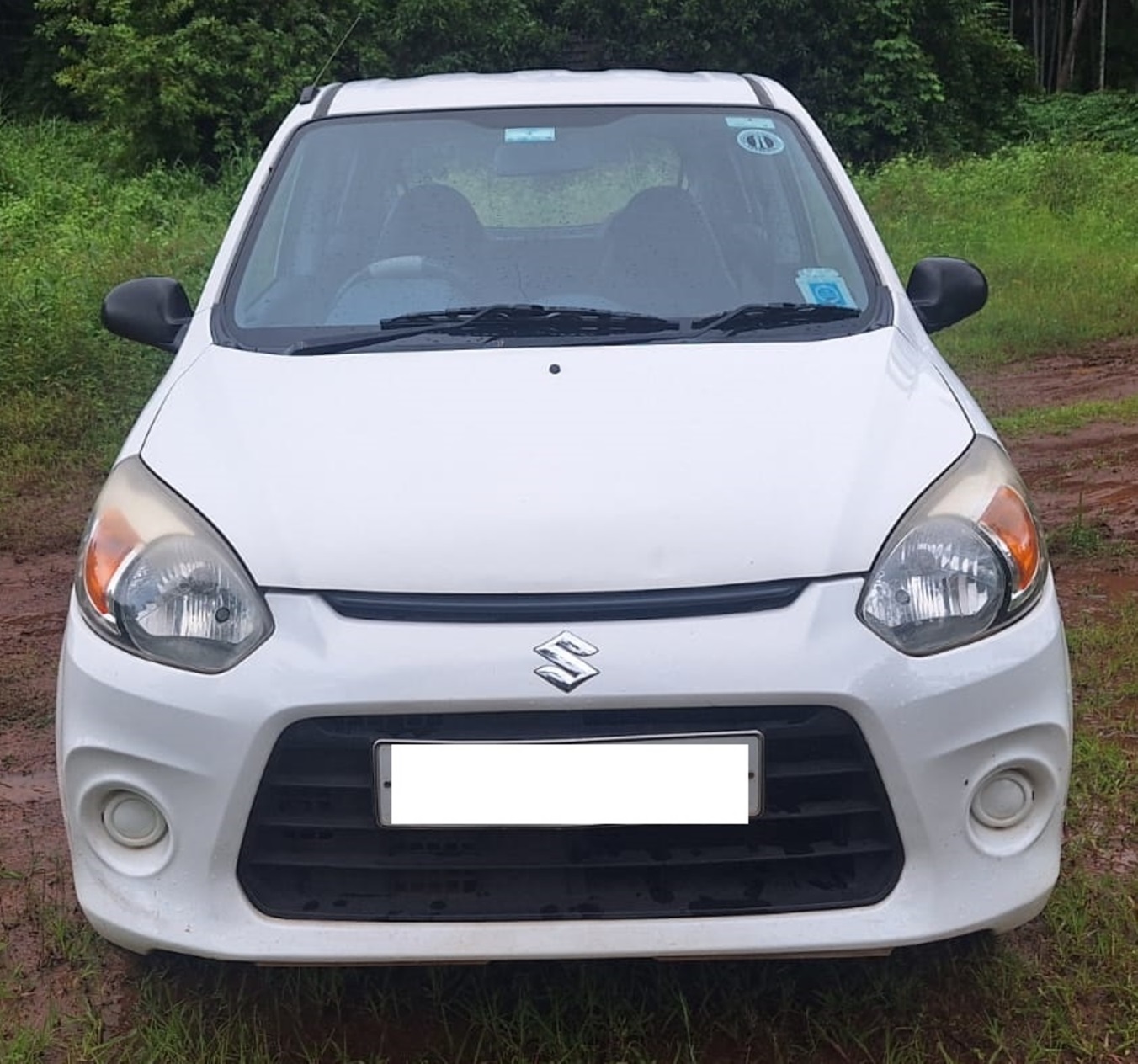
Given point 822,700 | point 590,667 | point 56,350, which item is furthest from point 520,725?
point 56,350

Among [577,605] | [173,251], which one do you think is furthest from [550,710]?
[173,251]

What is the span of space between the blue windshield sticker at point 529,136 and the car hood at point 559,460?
0.82 m

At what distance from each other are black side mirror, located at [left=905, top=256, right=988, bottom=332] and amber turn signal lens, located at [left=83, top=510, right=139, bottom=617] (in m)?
1.75

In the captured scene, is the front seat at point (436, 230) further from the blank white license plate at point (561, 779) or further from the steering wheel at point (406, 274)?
the blank white license plate at point (561, 779)

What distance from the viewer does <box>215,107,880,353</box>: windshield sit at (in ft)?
8.86

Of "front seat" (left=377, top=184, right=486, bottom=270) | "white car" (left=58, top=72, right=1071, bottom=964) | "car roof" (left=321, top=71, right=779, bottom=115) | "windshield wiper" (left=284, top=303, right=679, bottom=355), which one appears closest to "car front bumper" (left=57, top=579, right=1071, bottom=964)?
"white car" (left=58, top=72, right=1071, bottom=964)

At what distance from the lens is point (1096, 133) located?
2059 cm

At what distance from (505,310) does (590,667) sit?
1111mm

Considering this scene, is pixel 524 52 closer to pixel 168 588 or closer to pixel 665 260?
pixel 665 260

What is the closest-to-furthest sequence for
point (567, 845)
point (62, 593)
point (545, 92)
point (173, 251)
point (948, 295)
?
point (567, 845), point (948, 295), point (545, 92), point (62, 593), point (173, 251)

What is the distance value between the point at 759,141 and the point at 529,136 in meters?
0.52

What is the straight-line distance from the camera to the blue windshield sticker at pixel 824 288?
275 cm

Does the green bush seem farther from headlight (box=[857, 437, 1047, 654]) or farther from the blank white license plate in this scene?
the blank white license plate

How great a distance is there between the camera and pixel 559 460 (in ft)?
6.87
